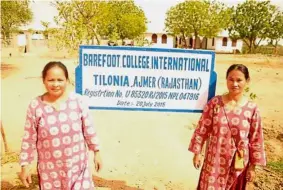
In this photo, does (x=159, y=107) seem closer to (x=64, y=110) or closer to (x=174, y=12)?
(x=64, y=110)

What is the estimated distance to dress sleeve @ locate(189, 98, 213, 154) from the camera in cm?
285

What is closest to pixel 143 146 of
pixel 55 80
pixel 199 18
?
pixel 55 80

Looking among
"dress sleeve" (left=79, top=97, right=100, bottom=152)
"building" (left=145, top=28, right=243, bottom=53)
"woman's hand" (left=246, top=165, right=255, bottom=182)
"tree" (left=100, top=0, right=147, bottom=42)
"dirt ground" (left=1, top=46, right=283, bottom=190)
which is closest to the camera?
"dress sleeve" (left=79, top=97, right=100, bottom=152)

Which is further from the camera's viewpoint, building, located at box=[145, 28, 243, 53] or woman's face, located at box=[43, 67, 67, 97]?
building, located at box=[145, 28, 243, 53]

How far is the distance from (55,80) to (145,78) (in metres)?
0.98

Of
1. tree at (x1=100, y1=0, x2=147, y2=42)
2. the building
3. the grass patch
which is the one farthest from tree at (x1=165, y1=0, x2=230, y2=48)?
the grass patch

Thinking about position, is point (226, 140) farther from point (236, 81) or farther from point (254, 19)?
point (254, 19)

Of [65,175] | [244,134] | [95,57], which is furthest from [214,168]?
[95,57]

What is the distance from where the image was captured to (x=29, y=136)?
8.46 feet

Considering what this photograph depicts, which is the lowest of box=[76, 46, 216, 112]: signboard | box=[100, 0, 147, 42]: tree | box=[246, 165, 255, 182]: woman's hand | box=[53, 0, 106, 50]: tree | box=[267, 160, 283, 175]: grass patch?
box=[267, 160, 283, 175]: grass patch

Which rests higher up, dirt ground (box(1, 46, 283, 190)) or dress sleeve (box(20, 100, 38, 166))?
dress sleeve (box(20, 100, 38, 166))

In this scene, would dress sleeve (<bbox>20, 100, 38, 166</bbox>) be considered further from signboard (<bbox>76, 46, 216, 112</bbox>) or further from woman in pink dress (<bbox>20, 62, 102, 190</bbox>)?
signboard (<bbox>76, 46, 216, 112</bbox>)

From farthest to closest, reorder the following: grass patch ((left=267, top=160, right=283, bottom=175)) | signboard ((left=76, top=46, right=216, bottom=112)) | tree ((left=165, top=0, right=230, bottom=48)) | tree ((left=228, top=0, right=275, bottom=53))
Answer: tree ((left=228, top=0, right=275, bottom=53)) → tree ((left=165, top=0, right=230, bottom=48)) → grass patch ((left=267, top=160, right=283, bottom=175)) → signboard ((left=76, top=46, right=216, bottom=112))

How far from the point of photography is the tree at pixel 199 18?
2973 centimetres
